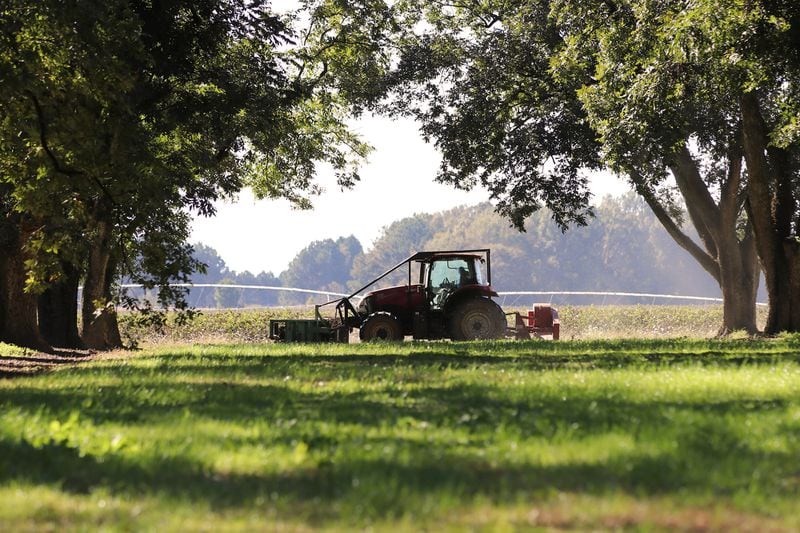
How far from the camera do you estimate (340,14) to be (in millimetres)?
36594

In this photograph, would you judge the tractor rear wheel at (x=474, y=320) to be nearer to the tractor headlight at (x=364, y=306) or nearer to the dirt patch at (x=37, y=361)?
the tractor headlight at (x=364, y=306)

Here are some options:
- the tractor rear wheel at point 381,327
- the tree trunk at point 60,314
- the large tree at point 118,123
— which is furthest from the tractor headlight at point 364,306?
the tree trunk at point 60,314

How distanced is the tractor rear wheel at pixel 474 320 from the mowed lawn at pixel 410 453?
15340 mm

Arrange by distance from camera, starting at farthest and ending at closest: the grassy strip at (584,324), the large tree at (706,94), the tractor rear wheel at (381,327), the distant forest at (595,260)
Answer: the distant forest at (595,260) < the grassy strip at (584,324) < the tractor rear wheel at (381,327) < the large tree at (706,94)

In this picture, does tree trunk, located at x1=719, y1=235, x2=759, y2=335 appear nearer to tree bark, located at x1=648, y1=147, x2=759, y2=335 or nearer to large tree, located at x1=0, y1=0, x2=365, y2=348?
tree bark, located at x1=648, y1=147, x2=759, y2=335

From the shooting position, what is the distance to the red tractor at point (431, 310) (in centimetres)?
2978

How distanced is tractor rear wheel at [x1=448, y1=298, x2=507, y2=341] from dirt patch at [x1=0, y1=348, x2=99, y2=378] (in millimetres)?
10111

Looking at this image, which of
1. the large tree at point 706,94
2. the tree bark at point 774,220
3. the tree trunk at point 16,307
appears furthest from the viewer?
the tree trunk at point 16,307

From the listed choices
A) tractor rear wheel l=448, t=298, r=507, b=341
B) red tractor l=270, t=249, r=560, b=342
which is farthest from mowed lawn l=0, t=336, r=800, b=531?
red tractor l=270, t=249, r=560, b=342

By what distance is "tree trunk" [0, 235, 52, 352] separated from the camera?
29.0 metres

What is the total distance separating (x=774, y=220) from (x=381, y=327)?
1140 centimetres

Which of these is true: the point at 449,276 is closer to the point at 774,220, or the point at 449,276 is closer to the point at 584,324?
the point at 774,220

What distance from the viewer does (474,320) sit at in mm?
29781

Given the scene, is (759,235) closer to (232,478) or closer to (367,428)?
(367,428)
